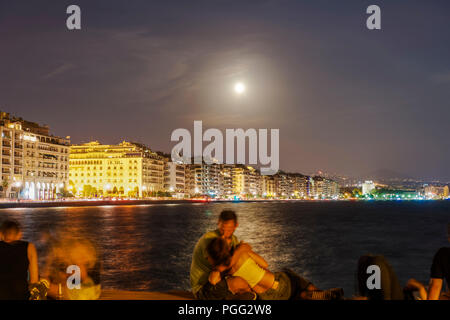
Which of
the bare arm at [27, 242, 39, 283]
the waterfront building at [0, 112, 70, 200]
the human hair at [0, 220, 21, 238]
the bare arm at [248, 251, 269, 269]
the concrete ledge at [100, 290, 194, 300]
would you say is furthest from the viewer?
the waterfront building at [0, 112, 70, 200]

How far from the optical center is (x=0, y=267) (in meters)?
6.38

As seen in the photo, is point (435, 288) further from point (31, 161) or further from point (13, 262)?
point (31, 161)

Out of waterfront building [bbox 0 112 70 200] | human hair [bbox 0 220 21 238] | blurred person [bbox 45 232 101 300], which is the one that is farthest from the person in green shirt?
waterfront building [bbox 0 112 70 200]

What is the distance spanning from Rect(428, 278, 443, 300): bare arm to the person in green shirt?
2.53 m

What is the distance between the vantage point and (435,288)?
21.1ft

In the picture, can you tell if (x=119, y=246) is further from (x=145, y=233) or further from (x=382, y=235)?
(x=382, y=235)

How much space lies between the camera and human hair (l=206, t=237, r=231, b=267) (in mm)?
6430

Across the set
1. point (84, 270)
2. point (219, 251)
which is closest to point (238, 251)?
point (219, 251)


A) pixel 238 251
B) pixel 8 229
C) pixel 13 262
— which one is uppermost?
pixel 8 229

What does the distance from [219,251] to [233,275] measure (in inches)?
19.7

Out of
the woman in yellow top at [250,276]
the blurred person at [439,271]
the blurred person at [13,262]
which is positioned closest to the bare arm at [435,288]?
the blurred person at [439,271]

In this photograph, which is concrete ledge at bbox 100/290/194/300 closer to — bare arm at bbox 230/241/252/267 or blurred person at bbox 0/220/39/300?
blurred person at bbox 0/220/39/300
